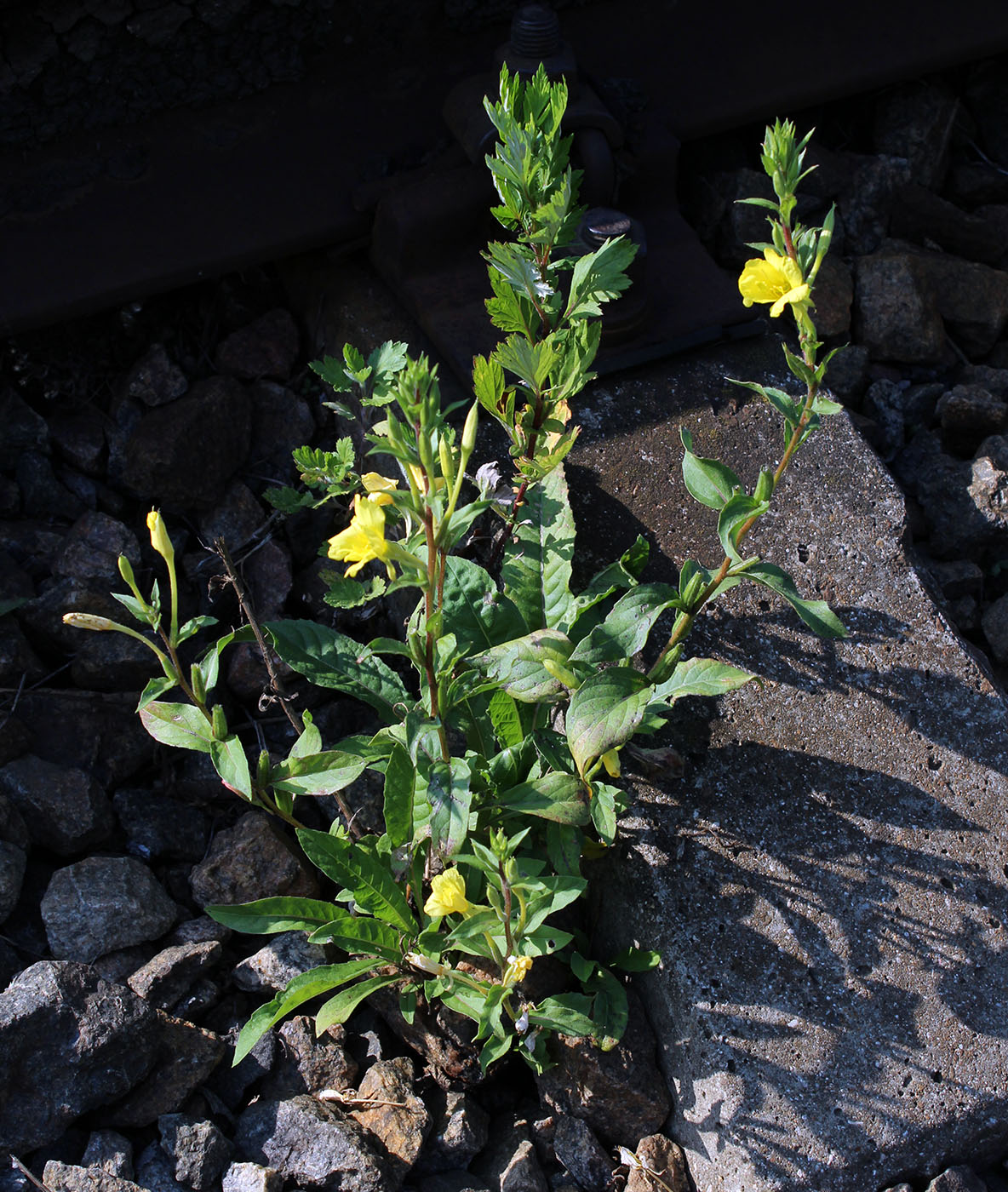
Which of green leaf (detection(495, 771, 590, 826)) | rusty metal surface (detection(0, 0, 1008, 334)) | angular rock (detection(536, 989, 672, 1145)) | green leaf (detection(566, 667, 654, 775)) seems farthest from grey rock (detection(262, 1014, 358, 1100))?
rusty metal surface (detection(0, 0, 1008, 334))

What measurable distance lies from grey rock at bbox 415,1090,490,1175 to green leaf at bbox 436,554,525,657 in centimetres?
91

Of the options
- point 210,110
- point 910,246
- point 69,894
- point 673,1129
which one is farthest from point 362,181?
point 673,1129

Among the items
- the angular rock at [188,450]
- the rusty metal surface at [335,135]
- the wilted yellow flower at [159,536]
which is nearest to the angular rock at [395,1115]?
the wilted yellow flower at [159,536]

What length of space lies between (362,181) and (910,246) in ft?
5.57

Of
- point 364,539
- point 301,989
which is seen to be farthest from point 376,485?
point 301,989

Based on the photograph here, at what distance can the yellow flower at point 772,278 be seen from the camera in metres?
1.93

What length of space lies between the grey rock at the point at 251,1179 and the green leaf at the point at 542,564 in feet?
3.78

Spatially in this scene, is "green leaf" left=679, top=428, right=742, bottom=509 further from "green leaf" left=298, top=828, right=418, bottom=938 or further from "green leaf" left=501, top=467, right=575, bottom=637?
"green leaf" left=298, top=828, right=418, bottom=938

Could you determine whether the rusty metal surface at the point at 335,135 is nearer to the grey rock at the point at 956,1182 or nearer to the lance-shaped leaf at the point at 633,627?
the lance-shaped leaf at the point at 633,627

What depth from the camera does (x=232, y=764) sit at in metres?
2.16

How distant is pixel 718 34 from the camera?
370cm

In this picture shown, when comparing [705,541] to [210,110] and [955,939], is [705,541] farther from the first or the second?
[210,110]

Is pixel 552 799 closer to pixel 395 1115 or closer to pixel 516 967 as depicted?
pixel 516 967

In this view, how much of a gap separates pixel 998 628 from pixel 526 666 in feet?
4.73
